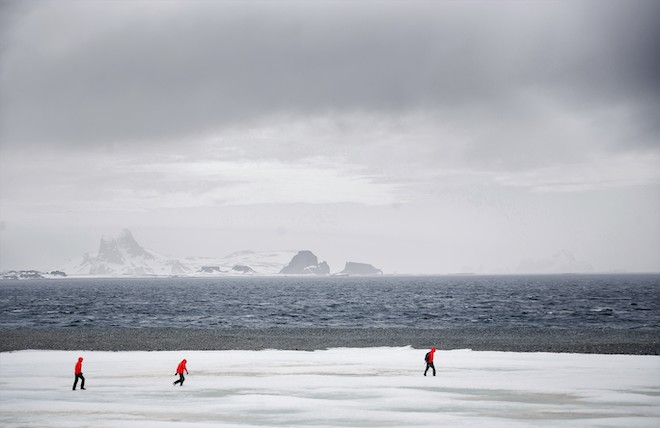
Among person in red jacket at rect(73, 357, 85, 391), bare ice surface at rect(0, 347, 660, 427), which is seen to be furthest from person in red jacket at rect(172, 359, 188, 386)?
person in red jacket at rect(73, 357, 85, 391)

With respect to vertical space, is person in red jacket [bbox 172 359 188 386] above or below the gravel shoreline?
above

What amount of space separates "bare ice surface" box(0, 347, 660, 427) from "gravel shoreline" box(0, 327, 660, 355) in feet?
16.7

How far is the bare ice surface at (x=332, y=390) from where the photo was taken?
24.2 metres

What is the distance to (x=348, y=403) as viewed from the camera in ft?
89.4

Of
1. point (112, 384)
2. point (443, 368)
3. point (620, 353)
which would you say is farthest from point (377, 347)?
point (112, 384)

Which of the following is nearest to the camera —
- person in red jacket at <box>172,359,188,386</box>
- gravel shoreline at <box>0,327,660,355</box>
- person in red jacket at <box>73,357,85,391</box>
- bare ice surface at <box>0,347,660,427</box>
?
bare ice surface at <box>0,347,660,427</box>

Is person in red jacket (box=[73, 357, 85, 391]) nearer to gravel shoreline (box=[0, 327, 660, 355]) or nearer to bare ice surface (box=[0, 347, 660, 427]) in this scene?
bare ice surface (box=[0, 347, 660, 427])

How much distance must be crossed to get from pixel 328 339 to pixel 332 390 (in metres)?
25.8

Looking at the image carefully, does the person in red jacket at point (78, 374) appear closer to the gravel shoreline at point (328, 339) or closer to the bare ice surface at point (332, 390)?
the bare ice surface at point (332, 390)

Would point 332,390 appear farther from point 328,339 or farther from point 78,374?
point 328,339

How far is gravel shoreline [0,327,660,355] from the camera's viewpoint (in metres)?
49.3

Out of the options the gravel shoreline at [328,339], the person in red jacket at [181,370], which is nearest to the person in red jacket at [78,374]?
the person in red jacket at [181,370]

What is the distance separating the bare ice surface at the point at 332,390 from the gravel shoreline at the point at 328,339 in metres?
5.10

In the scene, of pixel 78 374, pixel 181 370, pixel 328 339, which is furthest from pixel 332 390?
pixel 328 339
